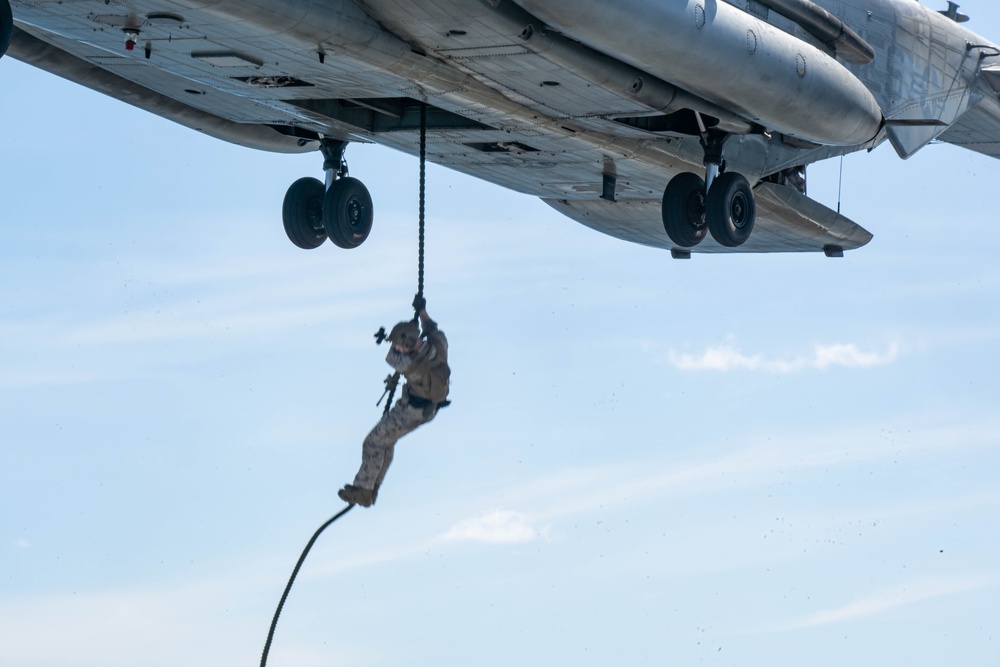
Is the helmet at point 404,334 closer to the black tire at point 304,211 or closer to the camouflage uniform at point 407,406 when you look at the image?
the camouflage uniform at point 407,406

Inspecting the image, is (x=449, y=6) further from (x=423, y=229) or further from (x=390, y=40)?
(x=423, y=229)

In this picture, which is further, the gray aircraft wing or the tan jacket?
the gray aircraft wing

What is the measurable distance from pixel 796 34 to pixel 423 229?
5733 millimetres

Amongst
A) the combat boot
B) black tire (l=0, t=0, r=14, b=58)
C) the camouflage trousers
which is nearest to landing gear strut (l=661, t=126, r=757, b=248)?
the camouflage trousers

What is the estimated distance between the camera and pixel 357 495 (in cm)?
1578

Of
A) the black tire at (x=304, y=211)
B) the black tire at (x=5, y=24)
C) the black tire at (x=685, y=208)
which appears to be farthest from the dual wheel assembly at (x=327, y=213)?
the black tire at (x=5, y=24)

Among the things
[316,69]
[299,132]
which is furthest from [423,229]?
[299,132]

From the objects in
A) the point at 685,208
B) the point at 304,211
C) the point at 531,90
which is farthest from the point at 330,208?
the point at 685,208

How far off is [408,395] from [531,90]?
3486 millimetres

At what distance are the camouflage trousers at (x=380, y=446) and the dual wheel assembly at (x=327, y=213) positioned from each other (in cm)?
455

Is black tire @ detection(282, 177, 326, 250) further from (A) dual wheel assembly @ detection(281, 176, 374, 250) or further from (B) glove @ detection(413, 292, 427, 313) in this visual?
(B) glove @ detection(413, 292, 427, 313)

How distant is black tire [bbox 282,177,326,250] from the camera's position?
20.4 meters

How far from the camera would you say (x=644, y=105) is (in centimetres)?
1703

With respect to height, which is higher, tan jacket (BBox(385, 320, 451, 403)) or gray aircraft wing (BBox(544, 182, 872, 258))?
gray aircraft wing (BBox(544, 182, 872, 258))
